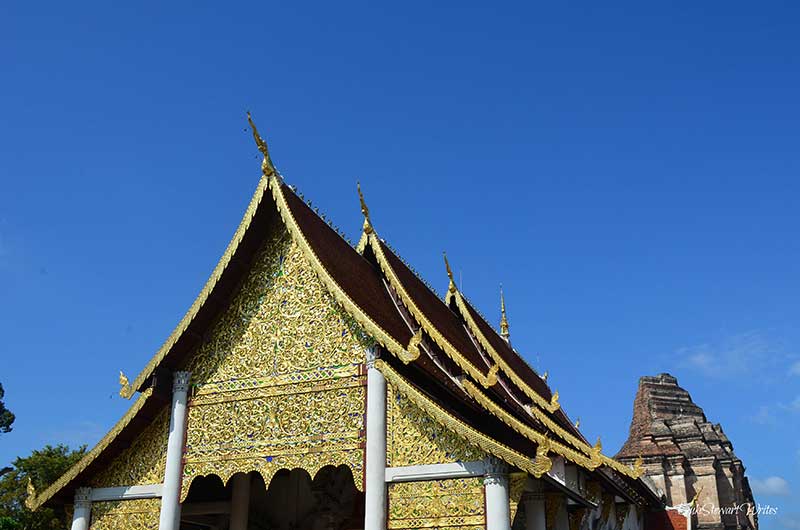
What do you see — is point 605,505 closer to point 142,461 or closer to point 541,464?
point 541,464

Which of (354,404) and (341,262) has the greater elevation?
(341,262)

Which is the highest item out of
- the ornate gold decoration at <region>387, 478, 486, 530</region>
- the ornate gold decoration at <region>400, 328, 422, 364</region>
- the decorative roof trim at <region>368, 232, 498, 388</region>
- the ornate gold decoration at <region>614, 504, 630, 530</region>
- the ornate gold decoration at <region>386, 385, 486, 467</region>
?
the decorative roof trim at <region>368, 232, 498, 388</region>

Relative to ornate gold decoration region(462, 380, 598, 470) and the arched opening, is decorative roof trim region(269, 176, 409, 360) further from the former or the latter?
the arched opening

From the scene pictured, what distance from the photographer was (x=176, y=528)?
845cm

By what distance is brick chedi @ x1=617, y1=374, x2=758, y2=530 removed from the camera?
18.2 metres

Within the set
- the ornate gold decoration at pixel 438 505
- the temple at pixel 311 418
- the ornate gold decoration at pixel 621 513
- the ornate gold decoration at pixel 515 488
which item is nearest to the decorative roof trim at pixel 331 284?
the temple at pixel 311 418

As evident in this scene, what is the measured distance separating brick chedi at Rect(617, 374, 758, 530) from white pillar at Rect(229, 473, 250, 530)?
10763 mm

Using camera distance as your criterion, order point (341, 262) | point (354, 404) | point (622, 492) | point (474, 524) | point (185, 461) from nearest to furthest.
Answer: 1. point (474, 524)
2. point (354, 404)
3. point (185, 461)
4. point (341, 262)
5. point (622, 492)

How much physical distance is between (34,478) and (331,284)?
13.4 m

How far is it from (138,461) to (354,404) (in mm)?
2652

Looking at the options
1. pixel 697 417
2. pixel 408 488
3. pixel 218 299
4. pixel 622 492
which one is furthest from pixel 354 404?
pixel 697 417

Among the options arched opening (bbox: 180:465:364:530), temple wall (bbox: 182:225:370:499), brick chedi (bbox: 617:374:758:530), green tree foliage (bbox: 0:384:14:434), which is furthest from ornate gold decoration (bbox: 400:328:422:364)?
green tree foliage (bbox: 0:384:14:434)

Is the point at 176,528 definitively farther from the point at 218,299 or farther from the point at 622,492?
the point at 622,492

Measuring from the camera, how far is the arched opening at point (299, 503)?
10320 millimetres
